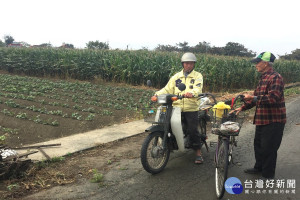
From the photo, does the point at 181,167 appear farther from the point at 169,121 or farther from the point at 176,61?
the point at 176,61

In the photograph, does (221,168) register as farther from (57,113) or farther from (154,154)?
(57,113)

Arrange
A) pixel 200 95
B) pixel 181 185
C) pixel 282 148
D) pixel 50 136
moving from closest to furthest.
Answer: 1. pixel 181 185
2. pixel 200 95
3. pixel 282 148
4. pixel 50 136

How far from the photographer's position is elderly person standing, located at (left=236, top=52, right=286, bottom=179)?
4.16 metres

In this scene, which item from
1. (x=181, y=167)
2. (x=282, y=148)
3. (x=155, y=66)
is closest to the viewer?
(x=181, y=167)

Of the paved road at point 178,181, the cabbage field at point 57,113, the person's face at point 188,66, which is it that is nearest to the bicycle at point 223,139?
the paved road at point 178,181

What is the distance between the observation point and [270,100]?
4.12m

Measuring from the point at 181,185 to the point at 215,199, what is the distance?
603 mm

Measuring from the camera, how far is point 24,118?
7.65 metres

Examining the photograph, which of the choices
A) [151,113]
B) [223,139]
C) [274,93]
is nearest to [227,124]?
[223,139]

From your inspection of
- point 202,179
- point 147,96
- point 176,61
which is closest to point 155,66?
point 176,61

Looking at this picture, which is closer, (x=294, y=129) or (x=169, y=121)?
(x=169, y=121)

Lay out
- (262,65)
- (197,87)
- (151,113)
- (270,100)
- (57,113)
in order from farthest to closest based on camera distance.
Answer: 1. (57,113)
2. (151,113)
3. (197,87)
4. (262,65)
5. (270,100)

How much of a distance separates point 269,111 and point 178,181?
1870 mm

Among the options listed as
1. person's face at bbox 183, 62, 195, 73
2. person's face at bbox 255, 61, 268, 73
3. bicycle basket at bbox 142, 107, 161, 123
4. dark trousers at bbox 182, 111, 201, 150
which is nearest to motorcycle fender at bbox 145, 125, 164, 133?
bicycle basket at bbox 142, 107, 161, 123
